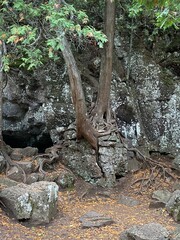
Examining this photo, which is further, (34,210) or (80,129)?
(80,129)

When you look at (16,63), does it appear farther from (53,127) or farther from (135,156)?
(135,156)

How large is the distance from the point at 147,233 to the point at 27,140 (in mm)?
7595

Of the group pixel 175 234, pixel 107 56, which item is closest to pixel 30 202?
pixel 175 234

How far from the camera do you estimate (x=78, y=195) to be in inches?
340

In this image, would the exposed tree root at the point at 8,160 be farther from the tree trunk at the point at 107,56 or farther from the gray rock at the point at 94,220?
the tree trunk at the point at 107,56

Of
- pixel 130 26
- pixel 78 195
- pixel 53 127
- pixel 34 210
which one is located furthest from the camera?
pixel 130 26

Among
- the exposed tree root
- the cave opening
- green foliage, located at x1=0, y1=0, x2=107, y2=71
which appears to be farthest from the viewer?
the cave opening

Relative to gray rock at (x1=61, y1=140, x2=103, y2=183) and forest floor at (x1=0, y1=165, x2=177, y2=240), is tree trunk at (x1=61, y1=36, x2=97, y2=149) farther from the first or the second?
forest floor at (x1=0, y1=165, x2=177, y2=240)

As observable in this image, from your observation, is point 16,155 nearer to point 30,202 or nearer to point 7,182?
point 7,182

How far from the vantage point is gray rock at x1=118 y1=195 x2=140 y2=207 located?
8328mm

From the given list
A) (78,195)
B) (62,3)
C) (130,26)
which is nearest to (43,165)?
(78,195)

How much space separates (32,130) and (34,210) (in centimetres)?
542

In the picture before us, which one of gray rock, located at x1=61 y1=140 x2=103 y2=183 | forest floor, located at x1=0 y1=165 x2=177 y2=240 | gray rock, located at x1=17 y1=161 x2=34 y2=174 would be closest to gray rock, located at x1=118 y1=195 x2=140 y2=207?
forest floor, located at x1=0 y1=165 x2=177 y2=240

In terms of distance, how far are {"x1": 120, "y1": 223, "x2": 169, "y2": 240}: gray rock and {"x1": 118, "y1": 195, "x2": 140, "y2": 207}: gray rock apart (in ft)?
7.60
